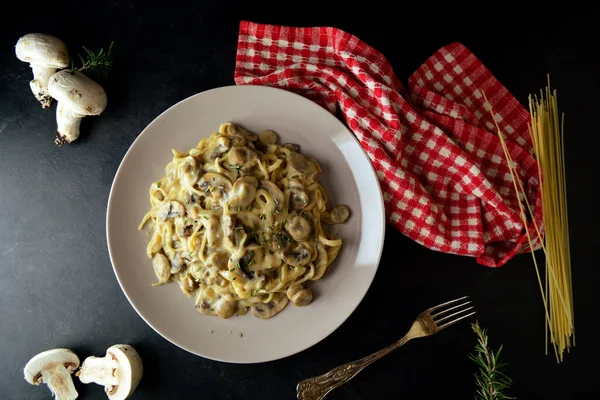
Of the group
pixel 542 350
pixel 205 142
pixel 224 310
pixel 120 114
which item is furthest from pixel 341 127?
pixel 542 350

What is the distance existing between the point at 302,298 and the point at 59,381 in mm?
2135

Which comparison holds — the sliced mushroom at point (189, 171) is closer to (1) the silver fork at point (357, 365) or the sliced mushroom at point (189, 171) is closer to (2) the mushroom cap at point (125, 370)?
(2) the mushroom cap at point (125, 370)

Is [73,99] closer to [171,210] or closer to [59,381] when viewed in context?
[171,210]

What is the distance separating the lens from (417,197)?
3.80m

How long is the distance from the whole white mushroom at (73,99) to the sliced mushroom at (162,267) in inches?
51.7

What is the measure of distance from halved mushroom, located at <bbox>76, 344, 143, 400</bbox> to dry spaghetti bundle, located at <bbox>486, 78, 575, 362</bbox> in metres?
3.18

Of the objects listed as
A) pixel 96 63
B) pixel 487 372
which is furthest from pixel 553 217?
pixel 96 63

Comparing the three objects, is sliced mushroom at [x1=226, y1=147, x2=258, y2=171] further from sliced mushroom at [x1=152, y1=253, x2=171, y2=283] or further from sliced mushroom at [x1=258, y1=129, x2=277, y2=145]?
sliced mushroom at [x1=152, y1=253, x2=171, y2=283]

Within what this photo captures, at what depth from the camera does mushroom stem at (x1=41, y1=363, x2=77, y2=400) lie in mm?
4102

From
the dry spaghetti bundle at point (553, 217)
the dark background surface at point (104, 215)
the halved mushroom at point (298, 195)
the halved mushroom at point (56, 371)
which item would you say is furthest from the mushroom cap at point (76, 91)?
the dry spaghetti bundle at point (553, 217)

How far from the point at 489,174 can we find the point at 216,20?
2.57 metres

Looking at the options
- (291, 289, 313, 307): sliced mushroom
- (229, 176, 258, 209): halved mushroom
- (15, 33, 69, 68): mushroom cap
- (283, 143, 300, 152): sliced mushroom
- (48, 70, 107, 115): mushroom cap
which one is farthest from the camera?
(15, 33, 69, 68): mushroom cap

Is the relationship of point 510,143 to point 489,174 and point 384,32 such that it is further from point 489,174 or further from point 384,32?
point 384,32

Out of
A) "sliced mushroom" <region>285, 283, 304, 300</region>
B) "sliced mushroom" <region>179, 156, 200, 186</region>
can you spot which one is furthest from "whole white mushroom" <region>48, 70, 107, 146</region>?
"sliced mushroom" <region>285, 283, 304, 300</region>
